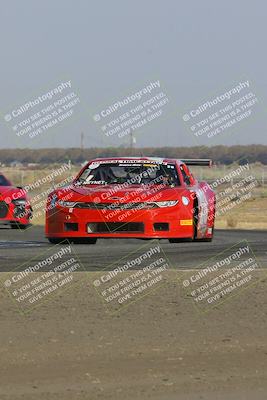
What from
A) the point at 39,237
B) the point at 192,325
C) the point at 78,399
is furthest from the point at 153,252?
the point at 78,399

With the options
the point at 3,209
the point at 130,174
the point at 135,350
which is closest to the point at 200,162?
the point at 130,174

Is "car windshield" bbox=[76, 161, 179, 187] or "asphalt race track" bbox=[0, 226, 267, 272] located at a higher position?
"car windshield" bbox=[76, 161, 179, 187]

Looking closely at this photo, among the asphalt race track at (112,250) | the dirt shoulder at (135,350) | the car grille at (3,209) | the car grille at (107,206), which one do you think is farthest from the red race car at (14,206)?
the dirt shoulder at (135,350)

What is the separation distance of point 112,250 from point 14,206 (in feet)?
22.4

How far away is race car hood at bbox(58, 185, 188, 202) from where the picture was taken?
15750mm

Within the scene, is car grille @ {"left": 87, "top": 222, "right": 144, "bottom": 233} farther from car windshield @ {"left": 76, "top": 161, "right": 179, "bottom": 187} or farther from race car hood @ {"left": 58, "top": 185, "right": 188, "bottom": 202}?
car windshield @ {"left": 76, "top": 161, "right": 179, "bottom": 187}

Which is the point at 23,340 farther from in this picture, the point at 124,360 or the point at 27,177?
the point at 27,177

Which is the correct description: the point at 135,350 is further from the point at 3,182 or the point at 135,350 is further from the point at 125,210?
the point at 3,182

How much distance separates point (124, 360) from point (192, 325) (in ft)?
5.38

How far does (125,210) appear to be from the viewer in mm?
15742

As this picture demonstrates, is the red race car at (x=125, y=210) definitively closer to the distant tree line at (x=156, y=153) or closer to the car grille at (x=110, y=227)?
the car grille at (x=110, y=227)

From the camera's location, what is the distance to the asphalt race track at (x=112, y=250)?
51.2ft

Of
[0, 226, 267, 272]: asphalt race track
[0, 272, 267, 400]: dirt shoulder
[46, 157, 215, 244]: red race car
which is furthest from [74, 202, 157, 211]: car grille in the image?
[0, 272, 267, 400]: dirt shoulder

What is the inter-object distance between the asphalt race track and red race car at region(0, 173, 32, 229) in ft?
2.68
